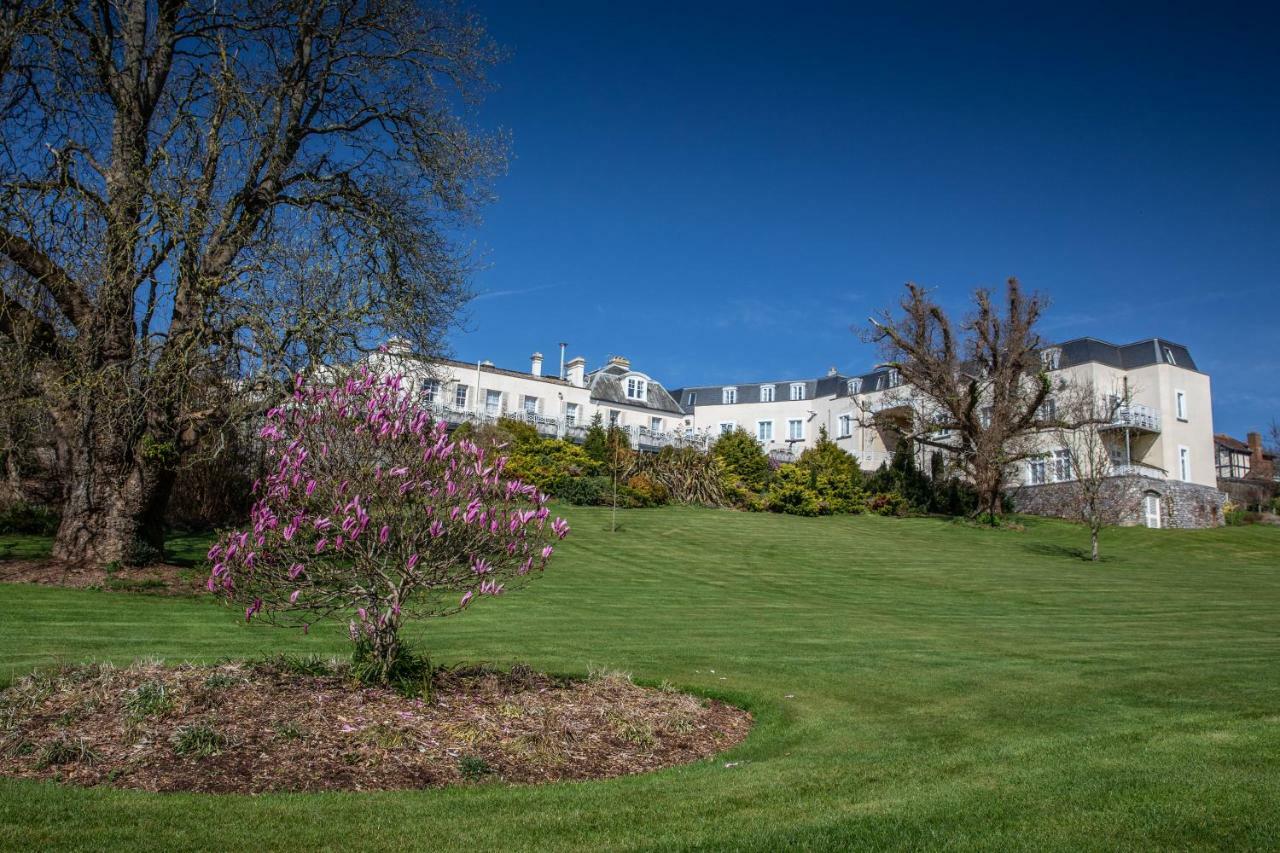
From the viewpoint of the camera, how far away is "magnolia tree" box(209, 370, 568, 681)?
6.97 meters

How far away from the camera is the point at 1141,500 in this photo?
141 ft

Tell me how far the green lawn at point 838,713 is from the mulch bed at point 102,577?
0.57 m

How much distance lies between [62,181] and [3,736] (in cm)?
1091

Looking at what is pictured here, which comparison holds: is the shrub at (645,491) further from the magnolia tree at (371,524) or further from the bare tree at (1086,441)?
the magnolia tree at (371,524)

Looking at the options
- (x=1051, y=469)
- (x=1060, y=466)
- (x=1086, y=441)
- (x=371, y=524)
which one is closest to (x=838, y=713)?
(x=371, y=524)

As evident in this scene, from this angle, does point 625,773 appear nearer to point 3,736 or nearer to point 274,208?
point 3,736

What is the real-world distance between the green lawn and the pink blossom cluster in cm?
218

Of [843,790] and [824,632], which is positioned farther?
[824,632]

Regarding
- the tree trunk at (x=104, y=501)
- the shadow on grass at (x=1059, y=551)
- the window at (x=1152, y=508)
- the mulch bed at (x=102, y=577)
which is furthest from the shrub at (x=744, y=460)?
the tree trunk at (x=104, y=501)

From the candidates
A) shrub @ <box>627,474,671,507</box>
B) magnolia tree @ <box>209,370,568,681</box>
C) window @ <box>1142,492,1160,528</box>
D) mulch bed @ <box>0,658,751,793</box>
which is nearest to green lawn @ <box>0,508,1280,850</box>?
mulch bed @ <box>0,658,751,793</box>

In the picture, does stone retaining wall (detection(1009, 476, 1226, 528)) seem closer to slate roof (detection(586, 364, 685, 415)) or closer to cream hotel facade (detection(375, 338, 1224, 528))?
cream hotel facade (detection(375, 338, 1224, 528))

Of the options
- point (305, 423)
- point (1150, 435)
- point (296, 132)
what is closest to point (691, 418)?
point (1150, 435)

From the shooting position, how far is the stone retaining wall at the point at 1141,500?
4281 cm

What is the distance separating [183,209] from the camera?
13664 mm
